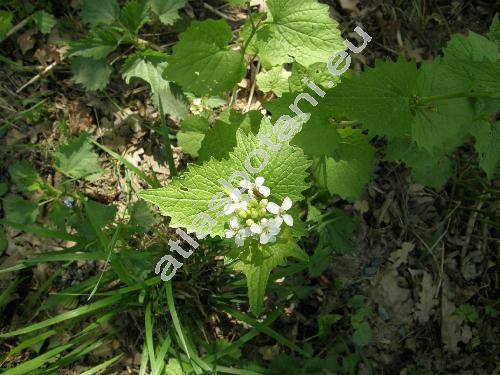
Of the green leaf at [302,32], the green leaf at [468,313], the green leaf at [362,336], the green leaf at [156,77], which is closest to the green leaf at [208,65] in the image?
the green leaf at [302,32]

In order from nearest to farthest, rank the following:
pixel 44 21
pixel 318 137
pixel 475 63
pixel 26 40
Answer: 1. pixel 475 63
2. pixel 318 137
3. pixel 44 21
4. pixel 26 40

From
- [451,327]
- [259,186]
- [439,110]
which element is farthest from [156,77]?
[451,327]

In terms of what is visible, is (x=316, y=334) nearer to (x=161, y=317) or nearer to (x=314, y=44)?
(x=161, y=317)

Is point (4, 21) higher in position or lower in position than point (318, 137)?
higher

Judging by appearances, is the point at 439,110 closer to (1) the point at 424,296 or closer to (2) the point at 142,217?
(1) the point at 424,296

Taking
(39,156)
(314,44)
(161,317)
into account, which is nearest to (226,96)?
(314,44)

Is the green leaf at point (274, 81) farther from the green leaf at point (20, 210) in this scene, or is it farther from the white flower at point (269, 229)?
the green leaf at point (20, 210)
